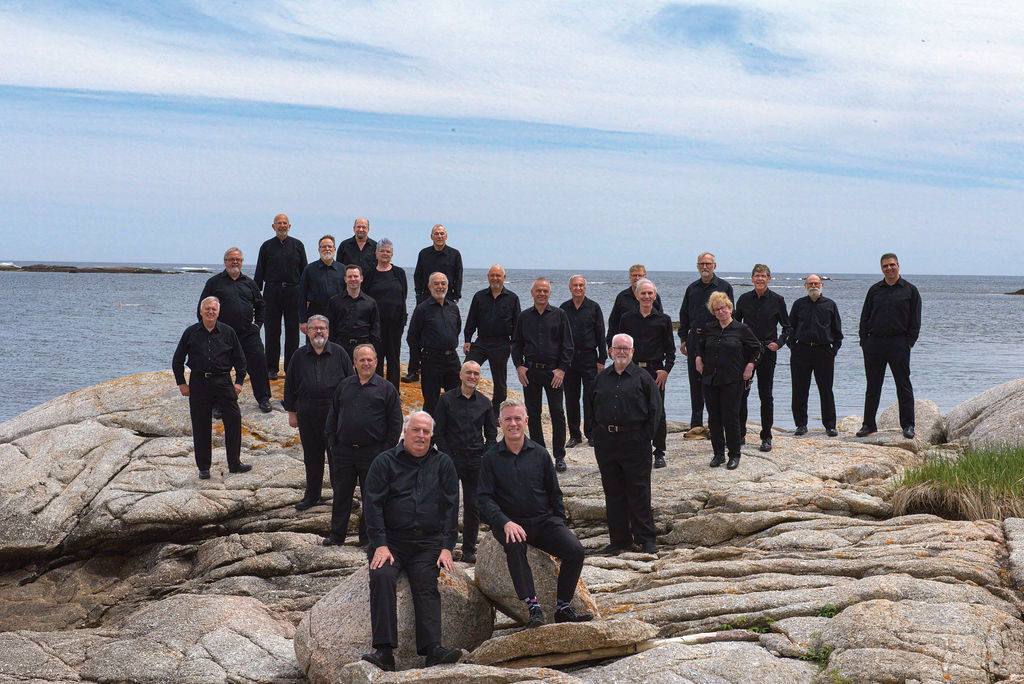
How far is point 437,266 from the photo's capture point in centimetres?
1277

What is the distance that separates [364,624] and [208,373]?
5118 mm

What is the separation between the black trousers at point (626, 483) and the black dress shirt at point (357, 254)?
5128 millimetres

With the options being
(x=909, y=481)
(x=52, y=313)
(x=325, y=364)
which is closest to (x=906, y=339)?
(x=909, y=481)

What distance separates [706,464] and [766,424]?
1.43 meters

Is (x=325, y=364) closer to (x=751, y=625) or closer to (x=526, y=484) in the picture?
(x=526, y=484)

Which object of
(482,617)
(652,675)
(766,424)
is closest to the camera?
(652,675)

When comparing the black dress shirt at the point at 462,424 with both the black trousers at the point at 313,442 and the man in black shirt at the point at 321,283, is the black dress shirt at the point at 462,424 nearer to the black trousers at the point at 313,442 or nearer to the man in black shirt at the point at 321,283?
the black trousers at the point at 313,442

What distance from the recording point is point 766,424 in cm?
1251

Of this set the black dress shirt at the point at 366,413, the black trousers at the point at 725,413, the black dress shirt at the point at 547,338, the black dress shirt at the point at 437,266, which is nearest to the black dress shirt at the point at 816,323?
the black trousers at the point at 725,413

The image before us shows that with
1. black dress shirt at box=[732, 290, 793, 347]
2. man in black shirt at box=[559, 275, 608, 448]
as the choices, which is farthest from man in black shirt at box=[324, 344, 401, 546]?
black dress shirt at box=[732, 290, 793, 347]

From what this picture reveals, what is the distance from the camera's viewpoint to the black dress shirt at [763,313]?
12508 mm

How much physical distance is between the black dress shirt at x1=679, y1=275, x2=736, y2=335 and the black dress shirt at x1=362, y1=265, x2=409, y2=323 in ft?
13.2

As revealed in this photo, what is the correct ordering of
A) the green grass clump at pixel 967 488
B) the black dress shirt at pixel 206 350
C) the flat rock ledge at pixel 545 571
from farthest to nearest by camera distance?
the black dress shirt at pixel 206 350, the green grass clump at pixel 967 488, the flat rock ledge at pixel 545 571

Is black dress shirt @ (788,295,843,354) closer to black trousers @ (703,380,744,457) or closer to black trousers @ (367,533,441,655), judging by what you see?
black trousers @ (703,380,744,457)
